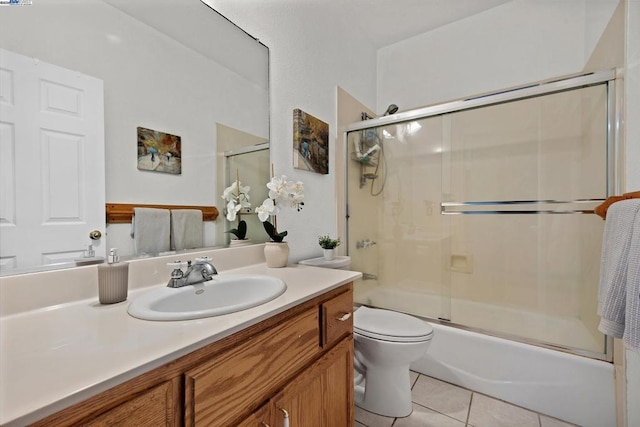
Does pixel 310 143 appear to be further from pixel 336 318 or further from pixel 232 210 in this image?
pixel 336 318

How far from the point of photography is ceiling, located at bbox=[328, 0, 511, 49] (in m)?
2.00

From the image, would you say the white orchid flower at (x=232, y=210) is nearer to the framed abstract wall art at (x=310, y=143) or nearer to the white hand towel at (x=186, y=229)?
the white hand towel at (x=186, y=229)

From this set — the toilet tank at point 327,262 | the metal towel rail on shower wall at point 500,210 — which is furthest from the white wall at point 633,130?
the toilet tank at point 327,262

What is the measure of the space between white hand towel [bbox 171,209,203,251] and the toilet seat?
0.93 m

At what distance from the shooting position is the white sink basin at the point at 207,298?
2.08ft

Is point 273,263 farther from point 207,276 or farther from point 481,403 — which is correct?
point 481,403

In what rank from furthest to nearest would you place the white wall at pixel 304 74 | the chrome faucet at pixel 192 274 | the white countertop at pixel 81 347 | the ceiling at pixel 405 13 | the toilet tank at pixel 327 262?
the ceiling at pixel 405 13 → the toilet tank at pixel 327 262 → the white wall at pixel 304 74 → the chrome faucet at pixel 192 274 → the white countertop at pixel 81 347

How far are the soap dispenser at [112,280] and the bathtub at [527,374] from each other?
1.76 m

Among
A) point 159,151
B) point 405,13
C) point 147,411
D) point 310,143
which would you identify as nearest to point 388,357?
point 147,411

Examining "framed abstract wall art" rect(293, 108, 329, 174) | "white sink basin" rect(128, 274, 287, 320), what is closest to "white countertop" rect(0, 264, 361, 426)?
"white sink basin" rect(128, 274, 287, 320)

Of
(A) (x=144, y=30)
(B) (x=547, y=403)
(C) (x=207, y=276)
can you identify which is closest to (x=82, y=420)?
(C) (x=207, y=276)

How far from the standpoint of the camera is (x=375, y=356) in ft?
4.52

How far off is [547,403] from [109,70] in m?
2.42

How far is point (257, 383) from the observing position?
651 millimetres
